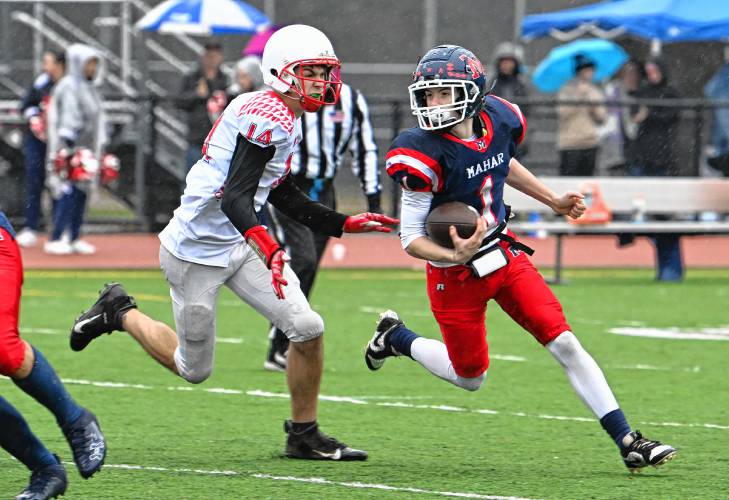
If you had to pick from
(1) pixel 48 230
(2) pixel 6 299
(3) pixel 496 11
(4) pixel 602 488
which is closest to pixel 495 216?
(4) pixel 602 488

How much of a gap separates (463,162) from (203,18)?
43.3 feet

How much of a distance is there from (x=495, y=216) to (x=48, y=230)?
1282 cm

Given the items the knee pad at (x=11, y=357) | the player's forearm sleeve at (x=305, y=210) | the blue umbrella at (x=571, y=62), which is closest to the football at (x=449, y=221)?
the player's forearm sleeve at (x=305, y=210)

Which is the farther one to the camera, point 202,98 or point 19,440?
point 202,98

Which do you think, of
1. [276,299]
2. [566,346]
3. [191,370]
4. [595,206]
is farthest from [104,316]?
[595,206]

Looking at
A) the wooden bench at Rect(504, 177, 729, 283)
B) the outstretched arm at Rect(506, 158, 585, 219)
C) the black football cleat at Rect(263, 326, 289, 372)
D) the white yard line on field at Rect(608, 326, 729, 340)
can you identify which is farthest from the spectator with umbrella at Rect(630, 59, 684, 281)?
the outstretched arm at Rect(506, 158, 585, 219)

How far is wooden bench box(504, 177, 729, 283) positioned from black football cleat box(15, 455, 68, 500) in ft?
31.9

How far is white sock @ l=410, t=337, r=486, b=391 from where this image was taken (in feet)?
23.9

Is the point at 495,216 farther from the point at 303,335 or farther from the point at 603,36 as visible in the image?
the point at 603,36

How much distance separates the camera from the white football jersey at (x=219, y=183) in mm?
6828

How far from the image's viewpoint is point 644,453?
6.53 metres

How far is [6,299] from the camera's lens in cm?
584

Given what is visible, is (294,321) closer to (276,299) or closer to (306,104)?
(276,299)

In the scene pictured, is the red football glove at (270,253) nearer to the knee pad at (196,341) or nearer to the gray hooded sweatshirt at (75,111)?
the knee pad at (196,341)
